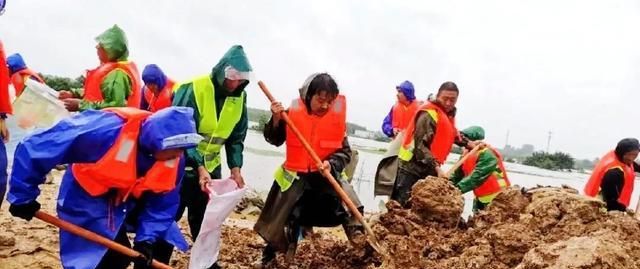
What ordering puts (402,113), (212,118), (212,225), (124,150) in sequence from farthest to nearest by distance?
(402,113) → (212,118) → (212,225) → (124,150)

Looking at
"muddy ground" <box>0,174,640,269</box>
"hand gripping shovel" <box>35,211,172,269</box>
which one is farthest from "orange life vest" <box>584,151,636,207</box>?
"hand gripping shovel" <box>35,211,172,269</box>

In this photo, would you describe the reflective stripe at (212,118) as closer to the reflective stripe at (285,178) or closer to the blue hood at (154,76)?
the reflective stripe at (285,178)

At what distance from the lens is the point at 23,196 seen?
3.02m

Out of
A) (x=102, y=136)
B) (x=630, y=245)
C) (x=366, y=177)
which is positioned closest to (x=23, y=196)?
(x=102, y=136)

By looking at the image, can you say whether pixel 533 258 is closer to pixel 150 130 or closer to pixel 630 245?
pixel 630 245

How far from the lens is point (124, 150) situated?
9.93ft

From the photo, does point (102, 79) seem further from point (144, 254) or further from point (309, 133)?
point (144, 254)

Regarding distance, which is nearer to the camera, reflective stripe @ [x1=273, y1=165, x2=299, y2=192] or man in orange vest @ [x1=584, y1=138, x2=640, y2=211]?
reflective stripe @ [x1=273, y1=165, x2=299, y2=192]

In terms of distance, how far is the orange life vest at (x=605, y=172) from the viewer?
633 centimetres

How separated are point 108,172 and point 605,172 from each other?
4.85m

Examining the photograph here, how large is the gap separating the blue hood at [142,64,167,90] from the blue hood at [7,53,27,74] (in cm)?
135

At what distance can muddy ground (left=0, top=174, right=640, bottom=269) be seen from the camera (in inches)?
130

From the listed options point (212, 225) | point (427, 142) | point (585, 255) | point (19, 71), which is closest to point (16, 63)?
point (19, 71)

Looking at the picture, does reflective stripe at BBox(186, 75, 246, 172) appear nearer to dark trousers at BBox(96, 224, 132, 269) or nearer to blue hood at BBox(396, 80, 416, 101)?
dark trousers at BBox(96, 224, 132, 269)
